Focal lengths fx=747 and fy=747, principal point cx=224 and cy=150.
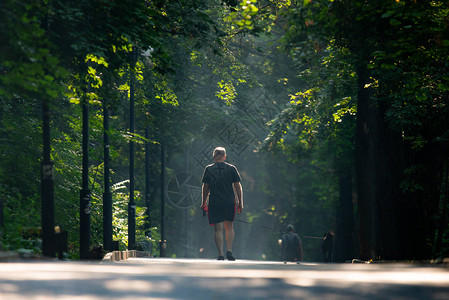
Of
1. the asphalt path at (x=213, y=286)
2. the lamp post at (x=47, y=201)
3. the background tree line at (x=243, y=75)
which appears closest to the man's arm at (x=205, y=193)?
the background tree line at (x=243, y=75)

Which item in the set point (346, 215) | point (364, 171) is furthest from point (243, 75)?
point (364, 171)

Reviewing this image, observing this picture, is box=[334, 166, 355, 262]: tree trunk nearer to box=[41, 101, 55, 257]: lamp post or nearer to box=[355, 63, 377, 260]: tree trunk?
box=[355, 63, 377, 260]: tree trunk

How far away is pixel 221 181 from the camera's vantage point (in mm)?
14484

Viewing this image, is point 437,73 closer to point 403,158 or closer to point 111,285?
point 403,158

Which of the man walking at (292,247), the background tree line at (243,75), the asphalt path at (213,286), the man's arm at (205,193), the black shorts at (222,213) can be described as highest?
the background tree line at (243,75)

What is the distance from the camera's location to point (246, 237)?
194ft

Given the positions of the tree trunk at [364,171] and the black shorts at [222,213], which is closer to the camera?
the black shorts at [222,213]

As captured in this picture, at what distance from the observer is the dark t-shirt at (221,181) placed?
1441 centimetres

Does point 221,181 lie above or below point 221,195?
above

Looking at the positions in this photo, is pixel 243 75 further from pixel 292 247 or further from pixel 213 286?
→ pixel 213 286

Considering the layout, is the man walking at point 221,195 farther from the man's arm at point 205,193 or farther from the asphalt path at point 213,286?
the asphalt path at point 213,286

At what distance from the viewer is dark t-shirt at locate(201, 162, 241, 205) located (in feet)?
47.3

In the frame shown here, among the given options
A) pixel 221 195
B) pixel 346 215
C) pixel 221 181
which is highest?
pixel 346 215

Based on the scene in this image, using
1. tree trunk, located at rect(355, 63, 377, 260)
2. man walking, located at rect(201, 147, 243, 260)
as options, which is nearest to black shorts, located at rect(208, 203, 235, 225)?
man walking, located at rect(201, 147, 243, 260)
